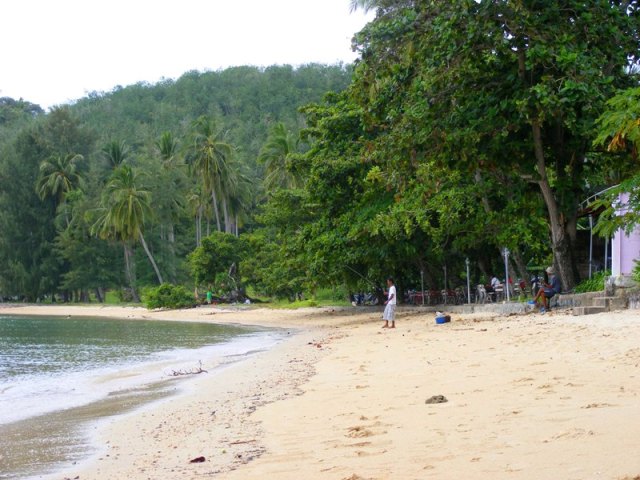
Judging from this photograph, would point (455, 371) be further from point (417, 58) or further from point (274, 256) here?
point (274, 256)

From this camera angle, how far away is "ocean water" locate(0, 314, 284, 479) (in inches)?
323

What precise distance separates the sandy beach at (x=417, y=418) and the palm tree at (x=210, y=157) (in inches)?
1761

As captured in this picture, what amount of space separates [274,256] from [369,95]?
88.6 ft

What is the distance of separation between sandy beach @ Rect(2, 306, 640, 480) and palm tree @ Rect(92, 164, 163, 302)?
147ft

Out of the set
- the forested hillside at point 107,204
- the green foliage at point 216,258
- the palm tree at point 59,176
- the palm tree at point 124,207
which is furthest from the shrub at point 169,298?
the palm tree at point 59,176

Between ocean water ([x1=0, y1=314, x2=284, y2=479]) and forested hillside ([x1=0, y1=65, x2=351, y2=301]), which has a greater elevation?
forested hillside ([x1=0, y1=65, x2=351, y2=301])

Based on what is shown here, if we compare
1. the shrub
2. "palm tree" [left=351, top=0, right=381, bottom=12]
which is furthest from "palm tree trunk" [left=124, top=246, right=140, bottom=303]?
"palm tree" [left=351, top=0, right=381, bottom=12]

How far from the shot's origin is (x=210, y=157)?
188 ft

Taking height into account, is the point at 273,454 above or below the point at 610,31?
below

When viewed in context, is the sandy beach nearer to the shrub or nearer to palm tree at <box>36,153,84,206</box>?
the shrub

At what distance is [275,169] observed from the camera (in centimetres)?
5578

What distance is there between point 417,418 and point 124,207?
52.3m

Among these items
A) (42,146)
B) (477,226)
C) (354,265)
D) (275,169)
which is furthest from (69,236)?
(477,226)

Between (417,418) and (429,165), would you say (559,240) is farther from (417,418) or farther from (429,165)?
(417,418)
